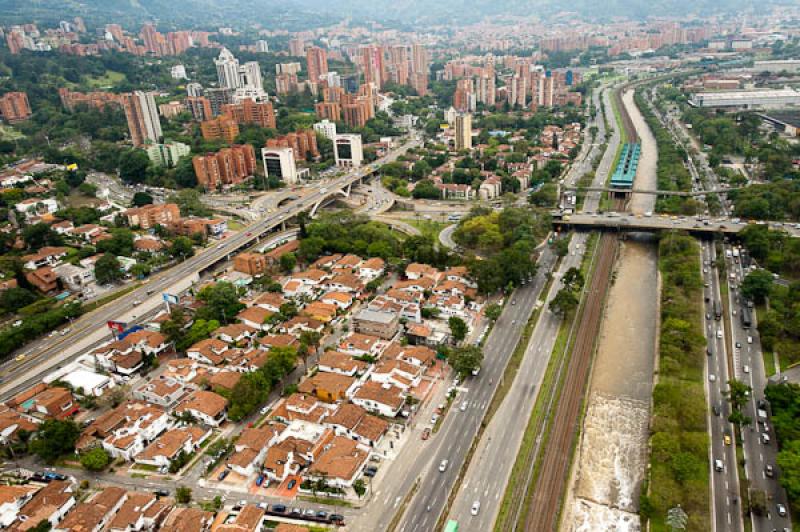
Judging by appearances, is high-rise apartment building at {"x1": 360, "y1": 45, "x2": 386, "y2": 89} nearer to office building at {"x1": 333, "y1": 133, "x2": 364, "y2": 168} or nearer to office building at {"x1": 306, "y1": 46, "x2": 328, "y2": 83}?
office building at {"x1": 306, "y1": 46, "x2": 328, "y2": 83}

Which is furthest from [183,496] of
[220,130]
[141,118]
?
[141,118]

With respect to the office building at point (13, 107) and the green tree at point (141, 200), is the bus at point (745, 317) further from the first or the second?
the office building at point (13, 107)

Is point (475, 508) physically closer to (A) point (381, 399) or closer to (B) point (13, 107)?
(A) point (381, 399)

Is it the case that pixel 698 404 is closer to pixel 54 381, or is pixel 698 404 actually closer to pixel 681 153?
Result: pixel 54 381

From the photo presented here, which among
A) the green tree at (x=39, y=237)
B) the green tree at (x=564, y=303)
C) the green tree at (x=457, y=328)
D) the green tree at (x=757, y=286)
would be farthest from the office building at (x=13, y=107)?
the green tree at (x=757, y=286)

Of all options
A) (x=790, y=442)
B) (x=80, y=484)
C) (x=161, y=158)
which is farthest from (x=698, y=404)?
(x=161, y=158)

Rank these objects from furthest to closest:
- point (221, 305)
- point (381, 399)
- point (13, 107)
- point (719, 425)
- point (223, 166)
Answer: point (13, 107), point (223, 166), point (221, 305), point (381, 399), point (719, 425)

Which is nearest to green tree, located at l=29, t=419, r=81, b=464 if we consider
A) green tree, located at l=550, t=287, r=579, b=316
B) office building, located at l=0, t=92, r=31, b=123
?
green tree, located at l=550, t=287, r=579, b=316
